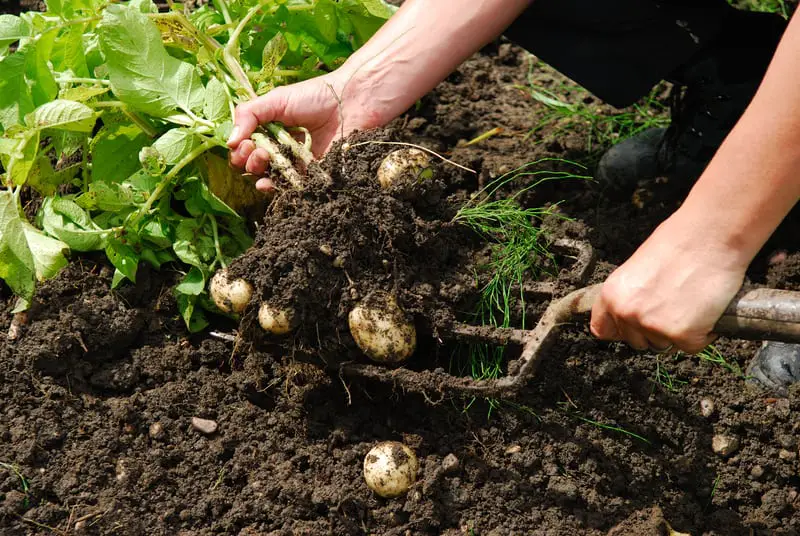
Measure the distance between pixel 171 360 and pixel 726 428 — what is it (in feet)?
4.81

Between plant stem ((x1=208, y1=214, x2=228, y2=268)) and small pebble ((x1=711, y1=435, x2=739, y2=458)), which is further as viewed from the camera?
plant stem ((x1=208, y1=214, x2=228, y2=268))

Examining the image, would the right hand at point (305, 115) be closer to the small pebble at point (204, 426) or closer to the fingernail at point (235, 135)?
the fingernail at point (235, 135)

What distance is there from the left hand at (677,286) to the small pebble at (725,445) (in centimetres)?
56

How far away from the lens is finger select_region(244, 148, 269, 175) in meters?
2.06

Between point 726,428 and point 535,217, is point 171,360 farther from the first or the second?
point 726,428

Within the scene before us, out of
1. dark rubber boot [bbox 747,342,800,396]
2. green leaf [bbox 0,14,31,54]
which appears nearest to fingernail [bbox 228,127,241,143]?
green leaf [bbox 0,14,31,54]

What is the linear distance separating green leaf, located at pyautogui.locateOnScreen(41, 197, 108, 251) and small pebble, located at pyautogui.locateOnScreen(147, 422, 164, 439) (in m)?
0.53

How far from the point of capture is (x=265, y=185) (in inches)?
82.6

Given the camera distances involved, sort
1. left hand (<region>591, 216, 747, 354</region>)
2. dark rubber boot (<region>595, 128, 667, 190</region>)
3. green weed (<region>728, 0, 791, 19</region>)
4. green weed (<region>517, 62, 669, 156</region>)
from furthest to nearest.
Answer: green weed (<region>728, 0, 791, 19</region>)
green weed (<region>517, 62, 669, 156</region>)
dark rubber boot (<region>595, 128, 667, 190</region>)
left hand (<region>591, 216, 747, 354</region>)

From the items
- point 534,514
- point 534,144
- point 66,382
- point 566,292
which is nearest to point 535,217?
point 534,144

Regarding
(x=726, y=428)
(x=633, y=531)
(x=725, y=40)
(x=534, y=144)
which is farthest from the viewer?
(x=534, y=144)

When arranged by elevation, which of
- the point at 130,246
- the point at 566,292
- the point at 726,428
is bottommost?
the point at 726,428

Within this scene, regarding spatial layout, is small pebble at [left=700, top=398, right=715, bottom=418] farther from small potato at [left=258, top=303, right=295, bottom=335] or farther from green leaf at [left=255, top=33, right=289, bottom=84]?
green leaf at [left=255, top=33, right=289, bottom=84]

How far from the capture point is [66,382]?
213 centimetres
